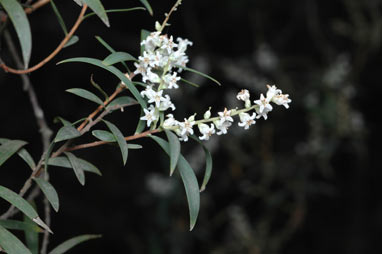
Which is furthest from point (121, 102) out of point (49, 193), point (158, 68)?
point (49, 193)

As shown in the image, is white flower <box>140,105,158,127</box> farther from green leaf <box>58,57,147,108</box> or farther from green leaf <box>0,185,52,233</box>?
green leaf <box>0,185,52,233</box>

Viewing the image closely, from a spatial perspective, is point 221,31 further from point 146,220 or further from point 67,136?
point 67,136

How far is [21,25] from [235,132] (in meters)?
2.21

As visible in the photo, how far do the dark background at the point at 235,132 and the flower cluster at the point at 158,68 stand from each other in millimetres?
1817

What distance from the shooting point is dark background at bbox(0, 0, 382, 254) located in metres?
2.69

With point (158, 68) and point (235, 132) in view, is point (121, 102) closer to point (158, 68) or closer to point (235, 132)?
point (158, 68)

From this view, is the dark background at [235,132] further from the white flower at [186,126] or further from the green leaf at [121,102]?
the white flower at [186,126]

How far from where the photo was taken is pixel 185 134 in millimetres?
786

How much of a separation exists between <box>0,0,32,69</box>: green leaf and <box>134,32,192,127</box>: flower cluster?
0.17 meters

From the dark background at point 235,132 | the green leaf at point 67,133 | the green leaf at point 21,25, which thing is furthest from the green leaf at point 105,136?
the dark background at point 235,132

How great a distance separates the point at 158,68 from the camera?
841mm

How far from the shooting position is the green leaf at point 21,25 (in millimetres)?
724

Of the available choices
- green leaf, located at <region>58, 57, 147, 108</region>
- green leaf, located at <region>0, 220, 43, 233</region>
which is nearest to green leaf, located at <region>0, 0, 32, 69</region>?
green leaf, located at <region>58, 57, 147, 108</region>

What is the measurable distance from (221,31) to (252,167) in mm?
885
